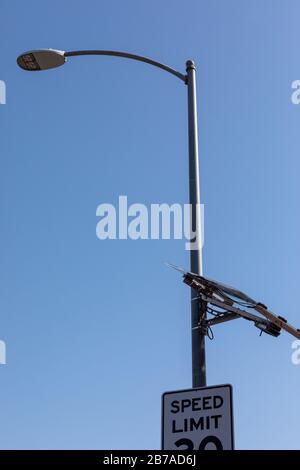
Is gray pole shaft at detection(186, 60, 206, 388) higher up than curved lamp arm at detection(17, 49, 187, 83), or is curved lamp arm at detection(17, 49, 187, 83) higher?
curved lamp arm at detection(17, 49, 187, 83)

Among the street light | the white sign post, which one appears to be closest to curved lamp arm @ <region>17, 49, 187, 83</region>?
the street light

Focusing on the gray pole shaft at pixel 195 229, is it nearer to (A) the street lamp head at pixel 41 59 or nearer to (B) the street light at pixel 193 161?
(B) the street light at pixel 193 161

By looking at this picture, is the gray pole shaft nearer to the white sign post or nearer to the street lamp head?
the white sign post

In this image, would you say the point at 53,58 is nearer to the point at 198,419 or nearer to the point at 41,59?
the point at 41,59

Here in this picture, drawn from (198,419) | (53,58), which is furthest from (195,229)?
(53,58)

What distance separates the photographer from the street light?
29.8 ft

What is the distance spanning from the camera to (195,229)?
32.2ft

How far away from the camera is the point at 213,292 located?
9.55m

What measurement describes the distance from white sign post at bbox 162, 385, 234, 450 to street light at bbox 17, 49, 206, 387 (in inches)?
23.1

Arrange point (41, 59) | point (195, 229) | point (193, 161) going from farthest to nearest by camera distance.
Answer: point (41, 59) < point (193, 161) < point (195, 229)

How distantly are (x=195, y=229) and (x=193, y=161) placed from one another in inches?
43.5
